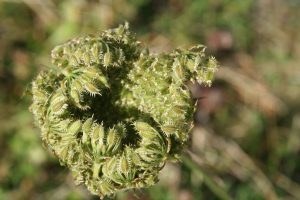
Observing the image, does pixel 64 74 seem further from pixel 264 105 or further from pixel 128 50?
pixel 264 105

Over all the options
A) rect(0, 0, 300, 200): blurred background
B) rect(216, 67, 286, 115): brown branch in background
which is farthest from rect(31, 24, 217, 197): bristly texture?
rect(216, 67, 286, 115): brown branch in background

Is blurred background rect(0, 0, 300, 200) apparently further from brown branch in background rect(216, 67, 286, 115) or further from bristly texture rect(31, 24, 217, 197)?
bristly texture rect(31, 24, 217, 197)

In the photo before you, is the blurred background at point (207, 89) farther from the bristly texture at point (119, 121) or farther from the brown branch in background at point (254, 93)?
the bristly texture at point (119, 121)

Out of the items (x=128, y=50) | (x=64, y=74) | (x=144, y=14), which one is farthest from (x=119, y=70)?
(x=144, y=14)

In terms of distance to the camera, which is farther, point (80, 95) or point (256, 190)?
point (256, 190)

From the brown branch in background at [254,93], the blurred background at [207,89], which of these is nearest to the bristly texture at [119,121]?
the blurred background at [207,89]

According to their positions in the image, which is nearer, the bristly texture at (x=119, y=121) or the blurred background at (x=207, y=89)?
the bristly texture at (x=119, y=121)

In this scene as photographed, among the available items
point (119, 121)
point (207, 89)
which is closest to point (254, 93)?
point (207, 89)
